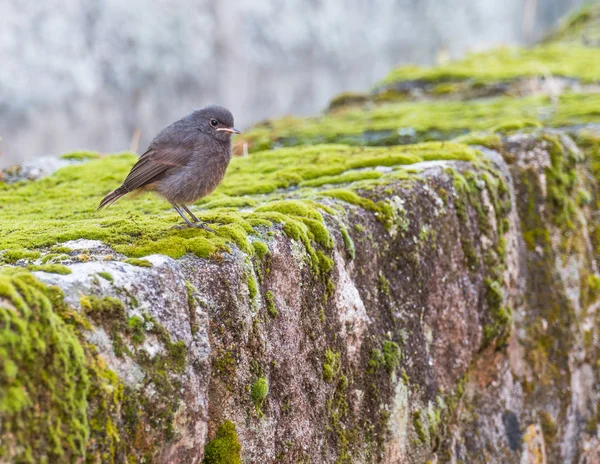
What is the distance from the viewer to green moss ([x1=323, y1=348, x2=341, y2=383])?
4375mm

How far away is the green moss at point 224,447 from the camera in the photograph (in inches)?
137

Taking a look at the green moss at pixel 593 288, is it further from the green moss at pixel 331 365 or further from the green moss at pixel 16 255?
the green moss at pixel 16 255

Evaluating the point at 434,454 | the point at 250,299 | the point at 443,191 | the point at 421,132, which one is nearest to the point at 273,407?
the point at 250,299

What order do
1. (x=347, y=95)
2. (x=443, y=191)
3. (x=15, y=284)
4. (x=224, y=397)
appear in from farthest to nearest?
(x=347, y=95) < (x=443, y=191) < (x=224, y=397) < (x=15, y=284)

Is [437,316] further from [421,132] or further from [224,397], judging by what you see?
[421,132]

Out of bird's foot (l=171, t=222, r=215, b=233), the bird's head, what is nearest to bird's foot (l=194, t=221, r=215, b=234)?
bird's foot (l=171, t=222, r=215, b=233)

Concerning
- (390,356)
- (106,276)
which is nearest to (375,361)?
(390,356)

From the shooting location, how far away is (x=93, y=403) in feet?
9.23

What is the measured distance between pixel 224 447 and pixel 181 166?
211cm

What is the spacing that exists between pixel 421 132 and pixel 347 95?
539 centimetres

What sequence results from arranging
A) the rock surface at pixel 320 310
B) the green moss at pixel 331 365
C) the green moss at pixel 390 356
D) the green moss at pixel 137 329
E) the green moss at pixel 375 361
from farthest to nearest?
1. the green moss at pixel 390 356
2. the green moss at pixel 375 361
3. the green moss at pixel 331 365
4. the green moss at pixel 137 329
5. the rock surface at pixel 320 310

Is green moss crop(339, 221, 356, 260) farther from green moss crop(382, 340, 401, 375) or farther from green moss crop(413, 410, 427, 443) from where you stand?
green moss crop(413, 410, 427, 443)

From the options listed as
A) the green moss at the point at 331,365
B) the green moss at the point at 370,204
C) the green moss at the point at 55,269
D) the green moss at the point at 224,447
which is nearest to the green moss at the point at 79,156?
the green moss at the point at 370,204

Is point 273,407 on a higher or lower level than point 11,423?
lower
